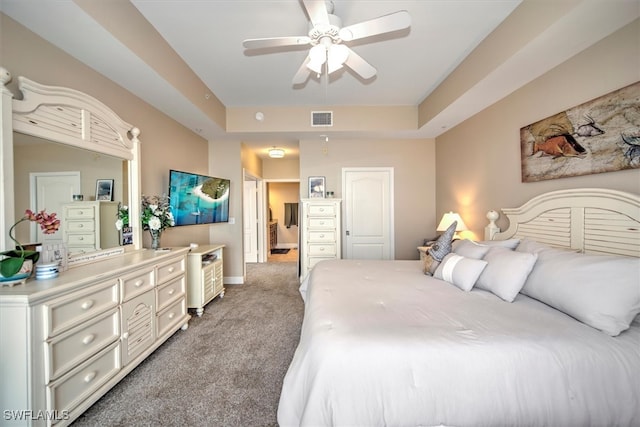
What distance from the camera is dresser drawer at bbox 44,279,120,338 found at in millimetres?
1341

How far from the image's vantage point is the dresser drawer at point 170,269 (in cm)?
229

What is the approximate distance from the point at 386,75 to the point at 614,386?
10.3 ft

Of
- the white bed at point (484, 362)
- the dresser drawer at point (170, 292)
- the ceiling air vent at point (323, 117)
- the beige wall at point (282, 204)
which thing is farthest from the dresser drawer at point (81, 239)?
the beige wall at point (282, 204)

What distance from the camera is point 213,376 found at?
75.3 inches

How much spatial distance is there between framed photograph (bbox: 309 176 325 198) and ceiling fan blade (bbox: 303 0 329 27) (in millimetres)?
2722

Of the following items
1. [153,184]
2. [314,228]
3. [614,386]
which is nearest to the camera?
[614,386]

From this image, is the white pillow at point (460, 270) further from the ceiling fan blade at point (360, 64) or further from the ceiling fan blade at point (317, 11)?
the ceiling fan blade at point (317, 11)

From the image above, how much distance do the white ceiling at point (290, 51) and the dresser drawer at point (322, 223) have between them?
189 centimetres

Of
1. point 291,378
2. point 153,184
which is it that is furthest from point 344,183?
point 291,378

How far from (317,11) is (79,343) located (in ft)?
8.54

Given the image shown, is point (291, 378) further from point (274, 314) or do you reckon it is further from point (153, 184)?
point (153, 184)

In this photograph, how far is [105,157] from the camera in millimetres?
2148

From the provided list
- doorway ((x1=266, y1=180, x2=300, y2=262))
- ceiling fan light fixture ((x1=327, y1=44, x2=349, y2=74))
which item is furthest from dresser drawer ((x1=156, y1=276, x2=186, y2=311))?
doorway ((x1=266, y1=180, x2=300, y2=262))
